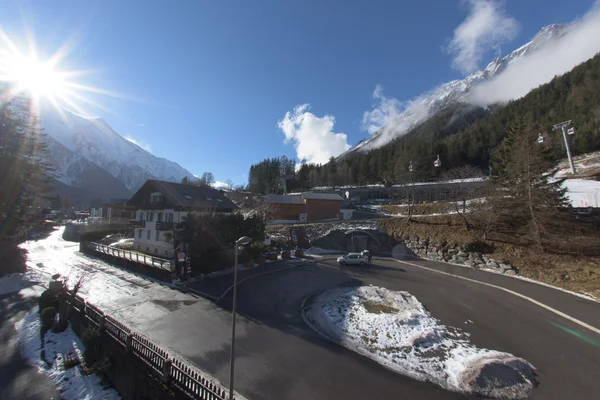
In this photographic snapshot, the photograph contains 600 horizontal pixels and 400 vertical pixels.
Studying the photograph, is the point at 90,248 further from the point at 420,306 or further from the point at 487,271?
the point at 487,271

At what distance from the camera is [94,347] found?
1238 cm

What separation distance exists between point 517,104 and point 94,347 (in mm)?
134873

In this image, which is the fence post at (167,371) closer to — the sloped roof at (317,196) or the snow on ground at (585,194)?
the snow on ground at (585,194)

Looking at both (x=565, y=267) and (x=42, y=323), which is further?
(x=565, y=267)

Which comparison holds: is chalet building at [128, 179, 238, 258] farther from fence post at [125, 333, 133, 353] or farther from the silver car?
fence post at [125, 333, 133, 353]

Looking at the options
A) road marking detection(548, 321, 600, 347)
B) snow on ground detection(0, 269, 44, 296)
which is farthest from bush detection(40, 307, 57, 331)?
road marking detection(548, 321, 600, 347)

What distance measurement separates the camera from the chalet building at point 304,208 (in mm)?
54438

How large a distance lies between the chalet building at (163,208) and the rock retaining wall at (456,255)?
27760mm

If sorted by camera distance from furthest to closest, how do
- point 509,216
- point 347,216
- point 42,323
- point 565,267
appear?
point 347,216, point 509,216, point 565,267, point 42,323

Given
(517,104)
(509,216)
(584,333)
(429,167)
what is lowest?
(584,333)

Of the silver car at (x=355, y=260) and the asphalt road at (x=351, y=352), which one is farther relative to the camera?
the silver car at (x=355, y=260)

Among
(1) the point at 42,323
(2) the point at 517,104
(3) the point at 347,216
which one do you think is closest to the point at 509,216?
(3) the point at 347,216

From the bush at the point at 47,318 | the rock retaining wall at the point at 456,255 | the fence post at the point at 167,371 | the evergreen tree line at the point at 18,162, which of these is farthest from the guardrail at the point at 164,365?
the rock retaining wall at the point at 456,255

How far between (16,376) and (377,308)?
19431mm
